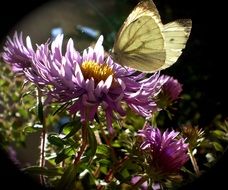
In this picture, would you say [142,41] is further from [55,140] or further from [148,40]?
[55,140]

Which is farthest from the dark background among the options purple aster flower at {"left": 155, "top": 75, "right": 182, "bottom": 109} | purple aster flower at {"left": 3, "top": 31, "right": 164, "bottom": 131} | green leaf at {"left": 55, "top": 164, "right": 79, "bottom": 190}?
green leaf at {"left": 55, "top": 164, "right": 79, "bottom": 190}

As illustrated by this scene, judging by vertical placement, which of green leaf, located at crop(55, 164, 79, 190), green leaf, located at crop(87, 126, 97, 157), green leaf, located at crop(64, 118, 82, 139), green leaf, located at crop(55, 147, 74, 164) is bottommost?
green leaf, located at crop(55, 164, 79, 190)

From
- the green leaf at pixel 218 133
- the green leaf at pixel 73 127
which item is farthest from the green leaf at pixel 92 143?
the green leaf at pixel 218 133

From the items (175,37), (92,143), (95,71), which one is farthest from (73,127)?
(175,37)

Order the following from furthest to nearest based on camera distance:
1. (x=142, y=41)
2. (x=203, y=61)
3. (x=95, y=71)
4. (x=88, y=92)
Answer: (x=203, y=61), (x=142, y=41), (x=95, y=71), (x=88, y=92)

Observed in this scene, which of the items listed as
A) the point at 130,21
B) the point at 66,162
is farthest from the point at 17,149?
the point at 130,21

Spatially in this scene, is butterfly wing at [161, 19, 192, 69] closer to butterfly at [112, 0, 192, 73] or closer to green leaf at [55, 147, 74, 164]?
butterfly at [112, 0, 192, 73]
